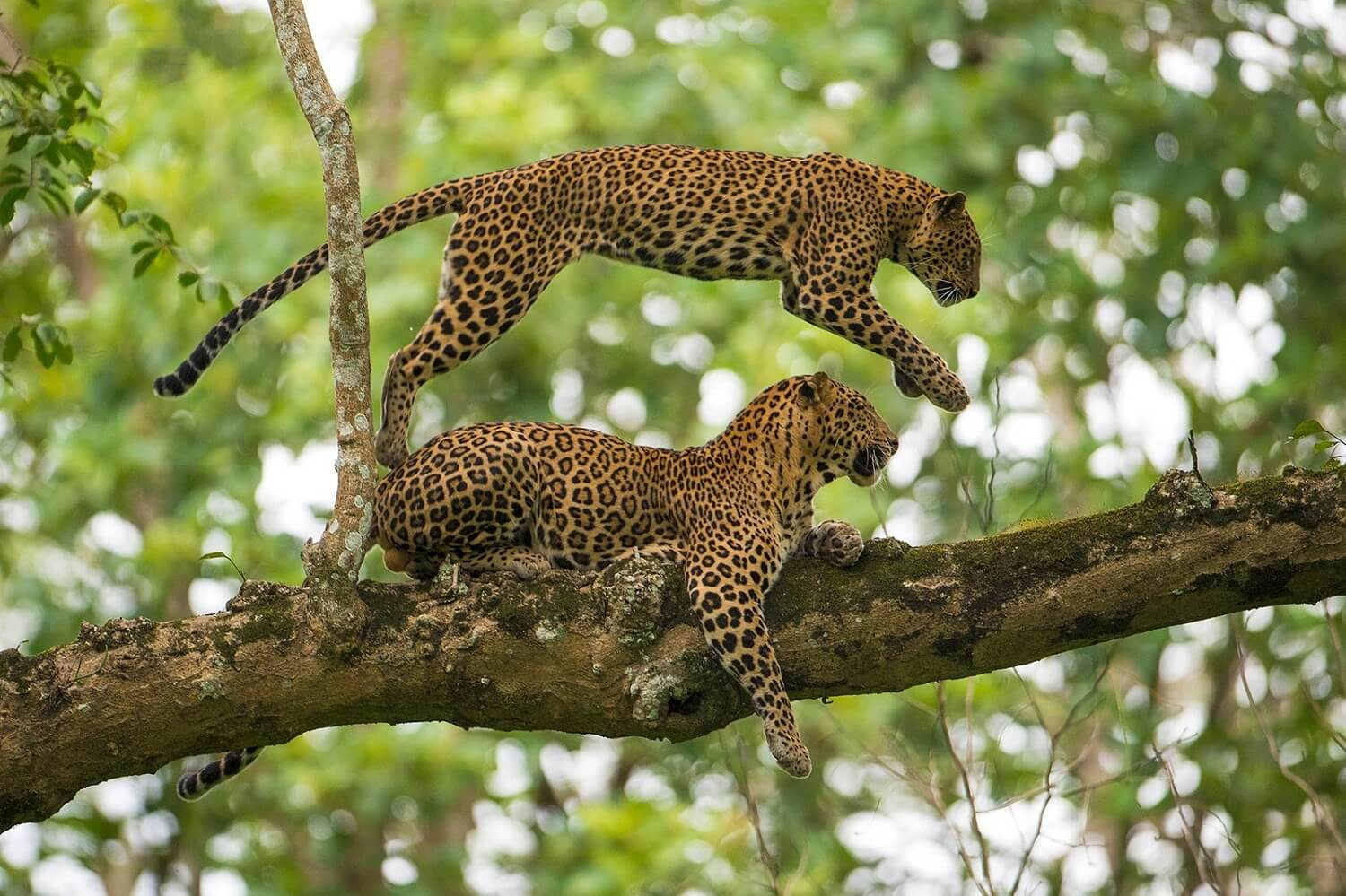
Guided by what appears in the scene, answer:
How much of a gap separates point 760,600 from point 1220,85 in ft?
45.0

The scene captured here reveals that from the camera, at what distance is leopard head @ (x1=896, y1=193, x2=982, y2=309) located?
8859mm

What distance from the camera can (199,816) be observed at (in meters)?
16.5

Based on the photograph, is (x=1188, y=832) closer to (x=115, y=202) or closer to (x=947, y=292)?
(x=947, y=292)

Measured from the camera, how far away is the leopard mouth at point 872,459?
8.61 meters

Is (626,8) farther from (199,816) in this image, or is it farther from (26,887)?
(26,887)

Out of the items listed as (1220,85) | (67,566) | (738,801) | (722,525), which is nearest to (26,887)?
(67,566)

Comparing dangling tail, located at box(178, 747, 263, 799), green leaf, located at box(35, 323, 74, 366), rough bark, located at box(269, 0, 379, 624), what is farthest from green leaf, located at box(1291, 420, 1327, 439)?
green leaf, located at box(35, 323, 74, 366)

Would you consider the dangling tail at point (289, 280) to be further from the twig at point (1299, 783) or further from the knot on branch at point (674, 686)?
the twig at point (1299, 783)

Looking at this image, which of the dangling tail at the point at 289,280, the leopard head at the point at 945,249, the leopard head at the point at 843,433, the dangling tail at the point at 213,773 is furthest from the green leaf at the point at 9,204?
the leopard head at the point at 945,249

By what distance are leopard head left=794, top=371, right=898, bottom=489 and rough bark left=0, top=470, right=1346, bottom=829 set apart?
1.20 m

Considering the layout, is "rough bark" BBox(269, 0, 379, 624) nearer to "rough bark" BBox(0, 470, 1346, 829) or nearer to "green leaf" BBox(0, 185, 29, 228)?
"rough bark" BBox(0, 470, 1346, 829)

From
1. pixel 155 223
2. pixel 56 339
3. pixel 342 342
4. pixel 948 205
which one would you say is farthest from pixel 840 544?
pixel 56 339

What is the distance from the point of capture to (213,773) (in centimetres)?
802

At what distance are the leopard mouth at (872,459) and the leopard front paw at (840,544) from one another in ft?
2.43
